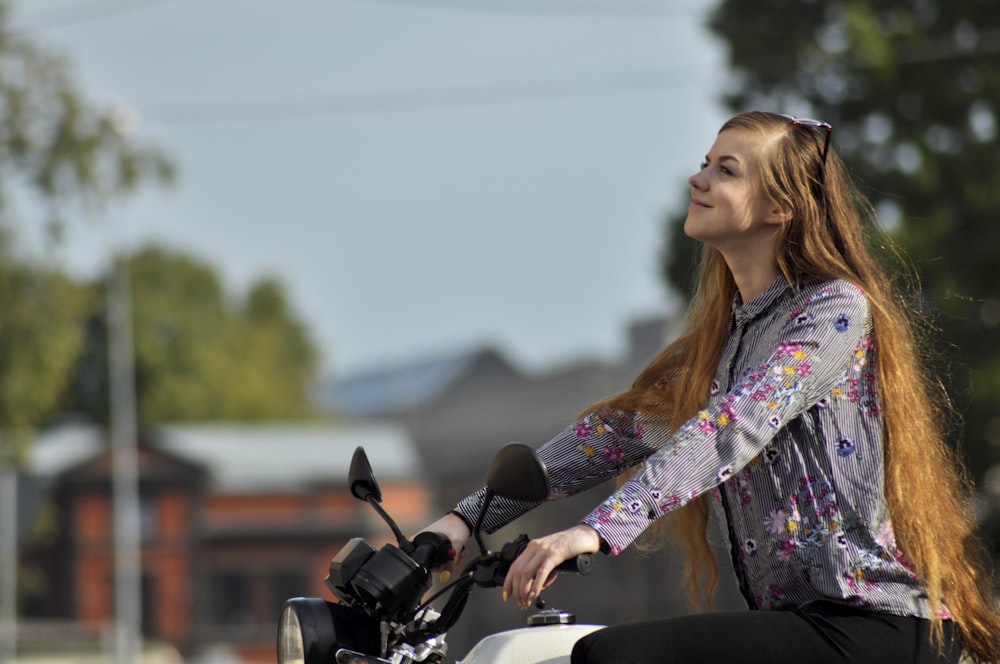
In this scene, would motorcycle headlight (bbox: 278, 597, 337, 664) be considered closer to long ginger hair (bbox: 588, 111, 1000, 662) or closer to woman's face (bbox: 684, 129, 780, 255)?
long ginger hair (bbox: 588, 111, 1000, 662)

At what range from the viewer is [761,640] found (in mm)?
2584

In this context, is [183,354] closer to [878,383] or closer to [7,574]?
[7,574]

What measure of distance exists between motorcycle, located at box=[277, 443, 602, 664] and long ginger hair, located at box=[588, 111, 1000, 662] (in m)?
0.54

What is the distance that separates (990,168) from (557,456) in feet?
62.4

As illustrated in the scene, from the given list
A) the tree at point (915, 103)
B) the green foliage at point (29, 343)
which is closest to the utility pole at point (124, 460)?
the green foliage at point (29, 343)

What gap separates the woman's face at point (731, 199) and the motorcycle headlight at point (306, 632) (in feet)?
3.22

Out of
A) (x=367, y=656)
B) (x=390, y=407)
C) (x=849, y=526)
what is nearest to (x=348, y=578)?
(x=367, y=656)

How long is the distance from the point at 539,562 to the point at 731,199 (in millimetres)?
878

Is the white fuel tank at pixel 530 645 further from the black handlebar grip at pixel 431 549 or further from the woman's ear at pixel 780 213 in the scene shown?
the woman's ear at pixel 780 213

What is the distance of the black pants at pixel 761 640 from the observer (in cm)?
256

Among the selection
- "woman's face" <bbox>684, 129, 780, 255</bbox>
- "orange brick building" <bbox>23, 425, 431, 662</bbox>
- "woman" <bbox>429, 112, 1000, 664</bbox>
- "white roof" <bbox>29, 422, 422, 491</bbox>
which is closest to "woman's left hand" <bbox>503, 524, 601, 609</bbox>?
"woman" <bbox>429, 112, 1000, 664</bbox>

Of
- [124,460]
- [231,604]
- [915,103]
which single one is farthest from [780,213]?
[231,604]

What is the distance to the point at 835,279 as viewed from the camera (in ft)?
9.59

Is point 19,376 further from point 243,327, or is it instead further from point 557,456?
point 243,327
